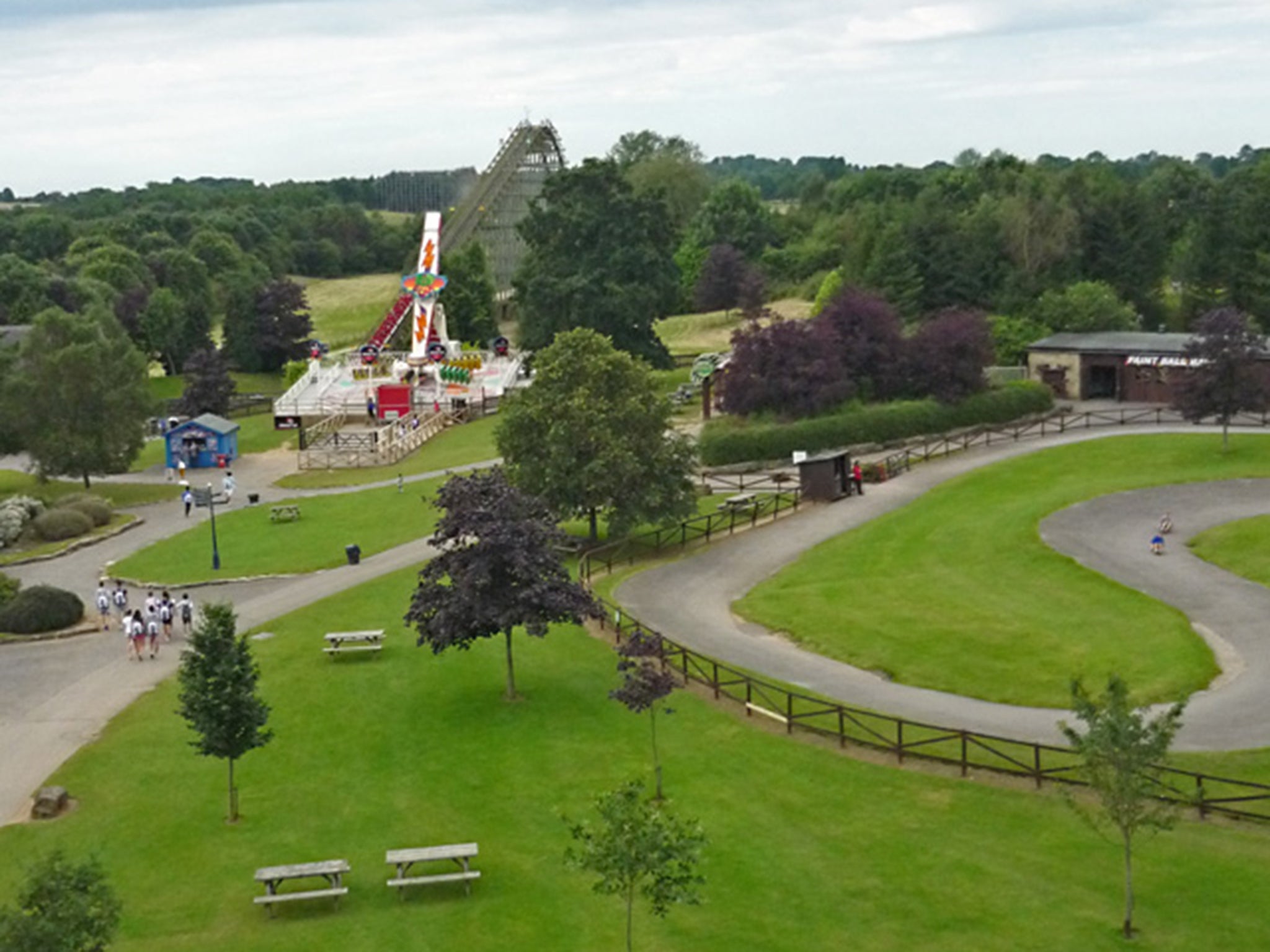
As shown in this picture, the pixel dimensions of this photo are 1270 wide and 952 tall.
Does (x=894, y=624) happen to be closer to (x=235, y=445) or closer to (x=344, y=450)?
(x=344, y=450)

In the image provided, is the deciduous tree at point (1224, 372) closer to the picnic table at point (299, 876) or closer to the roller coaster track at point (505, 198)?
the picnic table at point (299, 876)

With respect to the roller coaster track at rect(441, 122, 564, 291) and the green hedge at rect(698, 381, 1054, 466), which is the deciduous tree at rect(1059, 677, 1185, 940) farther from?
the roller coaster track at rect(441, 122, 564, 291)

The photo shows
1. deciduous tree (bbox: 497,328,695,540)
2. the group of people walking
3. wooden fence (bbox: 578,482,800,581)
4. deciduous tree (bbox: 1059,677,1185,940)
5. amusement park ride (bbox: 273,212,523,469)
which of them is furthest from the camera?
amusement park ride (bbox: 273,212,523,469)

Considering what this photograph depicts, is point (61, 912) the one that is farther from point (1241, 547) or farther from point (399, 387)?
point (399, 387)

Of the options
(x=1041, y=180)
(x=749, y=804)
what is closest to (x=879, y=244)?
(x=1041, y=180)

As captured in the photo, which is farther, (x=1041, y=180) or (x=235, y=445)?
(x=1041, y=180)

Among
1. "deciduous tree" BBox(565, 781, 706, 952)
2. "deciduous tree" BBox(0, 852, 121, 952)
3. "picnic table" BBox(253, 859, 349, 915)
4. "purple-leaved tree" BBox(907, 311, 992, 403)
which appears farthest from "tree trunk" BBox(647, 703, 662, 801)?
"purple-leaved tree" BBox(907, 311, 992, 403)

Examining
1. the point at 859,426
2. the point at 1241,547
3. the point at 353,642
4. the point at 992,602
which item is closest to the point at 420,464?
the point at 859,426
